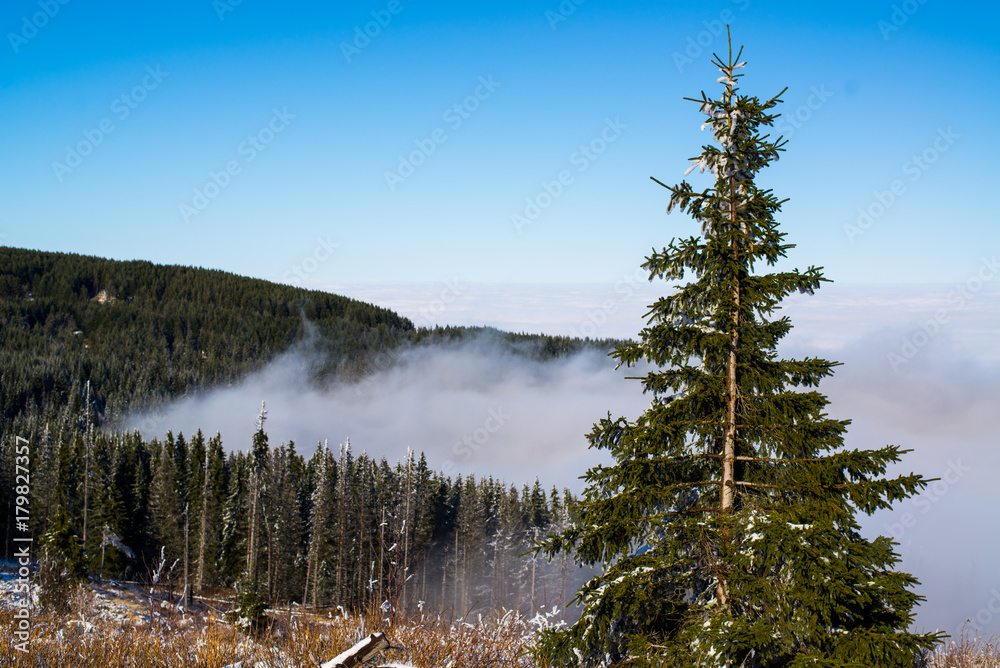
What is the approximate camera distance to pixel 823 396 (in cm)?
600

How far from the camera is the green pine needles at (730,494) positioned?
4820 mm

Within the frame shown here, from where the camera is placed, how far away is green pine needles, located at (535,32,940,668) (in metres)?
4.82

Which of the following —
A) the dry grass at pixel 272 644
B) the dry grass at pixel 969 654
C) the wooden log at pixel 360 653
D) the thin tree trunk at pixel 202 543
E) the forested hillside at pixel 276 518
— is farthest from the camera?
the thin tree trunk at pixel 202 543

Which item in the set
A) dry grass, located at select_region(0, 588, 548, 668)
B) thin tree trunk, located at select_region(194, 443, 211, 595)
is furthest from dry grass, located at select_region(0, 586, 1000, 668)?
thin tree trunk, located at select_region(194, 443, 211, 595)

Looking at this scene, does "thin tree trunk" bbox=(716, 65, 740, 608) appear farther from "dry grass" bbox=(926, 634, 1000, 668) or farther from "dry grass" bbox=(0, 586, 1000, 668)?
"dry grass" bbox=(926, 634, 1000, 668)

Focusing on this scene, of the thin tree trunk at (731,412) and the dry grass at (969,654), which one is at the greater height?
the thin tree trunk at (731,412)

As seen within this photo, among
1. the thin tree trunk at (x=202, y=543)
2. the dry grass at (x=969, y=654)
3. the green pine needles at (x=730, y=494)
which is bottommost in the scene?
the thin tree trunk at (x=202, y=543)

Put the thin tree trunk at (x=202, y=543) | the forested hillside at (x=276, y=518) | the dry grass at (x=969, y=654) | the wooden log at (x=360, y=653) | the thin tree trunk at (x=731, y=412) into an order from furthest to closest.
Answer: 1. the thin tree trunk at (x=202, y=543)
2. the forested hillside at (x=276, y=518)
3. the dry grass at (x=969, y=654)
4. the thin tree trunk at (x=731, y=412)
5. the wooden log at (x=360, y=653)

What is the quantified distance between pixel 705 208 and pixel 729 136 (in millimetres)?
855

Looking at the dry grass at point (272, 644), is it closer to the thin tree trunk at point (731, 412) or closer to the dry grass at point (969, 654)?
the thin tree trunk at point (731, 412)

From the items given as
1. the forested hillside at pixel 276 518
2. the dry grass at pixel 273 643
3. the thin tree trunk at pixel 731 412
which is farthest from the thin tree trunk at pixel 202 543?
the thin tree trunk at pixel 731 412

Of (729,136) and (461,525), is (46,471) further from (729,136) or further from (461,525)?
(729,136)

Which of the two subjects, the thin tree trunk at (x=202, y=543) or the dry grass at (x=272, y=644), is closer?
the dry grass at (x=272, y=644)

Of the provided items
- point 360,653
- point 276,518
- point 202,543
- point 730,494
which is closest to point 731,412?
point 730,494
